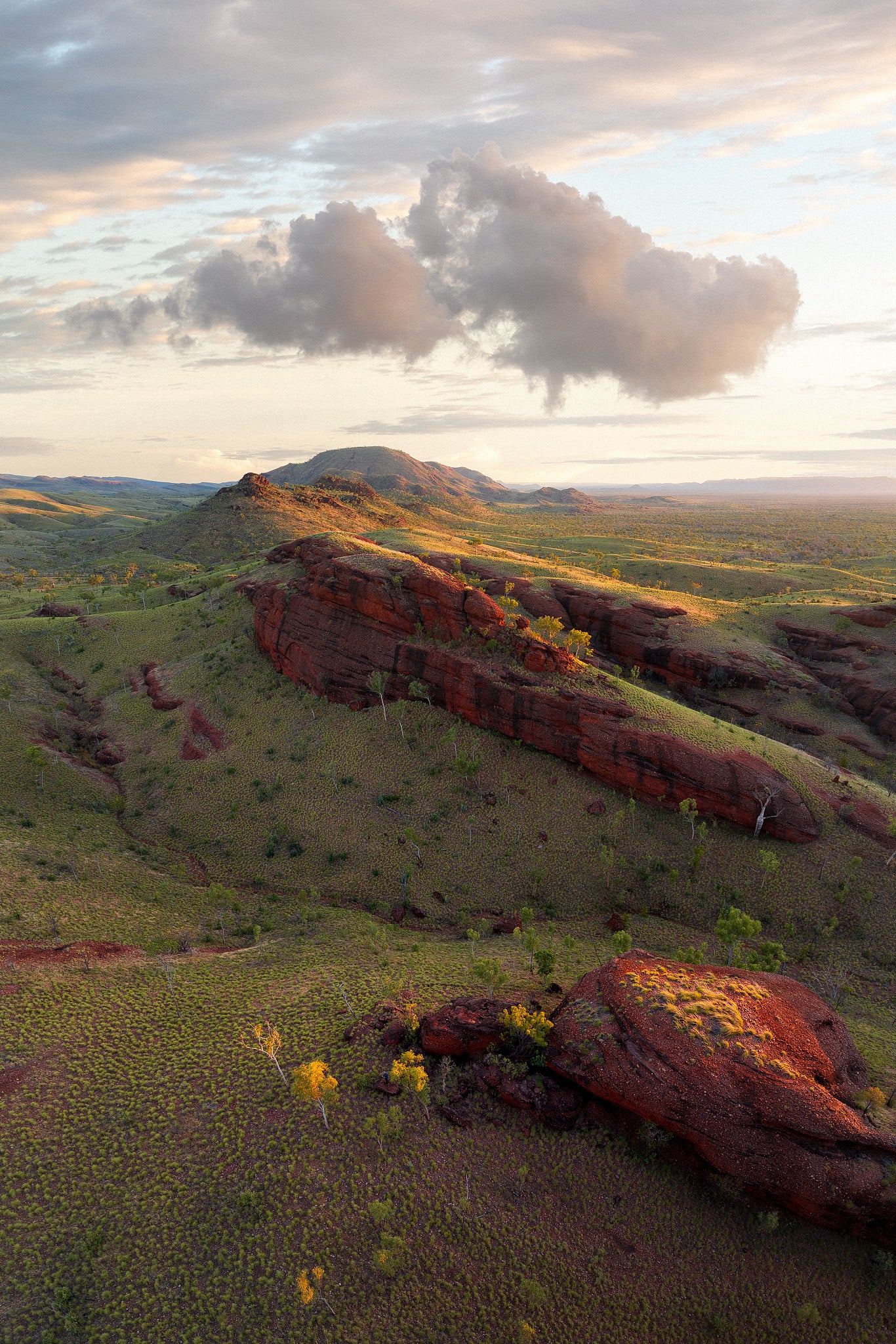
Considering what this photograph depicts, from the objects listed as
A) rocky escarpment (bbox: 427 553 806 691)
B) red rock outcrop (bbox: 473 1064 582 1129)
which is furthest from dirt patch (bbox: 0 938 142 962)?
rocky escarpment (bbox: 427 553 806 691)

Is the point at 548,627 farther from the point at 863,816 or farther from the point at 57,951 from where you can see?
the point at 57,951

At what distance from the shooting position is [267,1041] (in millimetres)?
27000

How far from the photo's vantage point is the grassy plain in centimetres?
2075

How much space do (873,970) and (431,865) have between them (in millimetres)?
32848

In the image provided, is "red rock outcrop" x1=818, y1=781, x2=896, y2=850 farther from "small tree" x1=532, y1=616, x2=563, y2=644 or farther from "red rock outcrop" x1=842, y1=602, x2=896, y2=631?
"red rock outcrop" x1=842, y1=602, x2=896, y2=631

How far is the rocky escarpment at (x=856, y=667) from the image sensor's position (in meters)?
73.7

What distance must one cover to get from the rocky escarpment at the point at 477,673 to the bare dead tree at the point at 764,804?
129 millimetres

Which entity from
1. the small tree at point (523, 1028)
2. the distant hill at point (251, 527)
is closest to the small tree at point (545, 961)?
the small tree at point (523, 1028)

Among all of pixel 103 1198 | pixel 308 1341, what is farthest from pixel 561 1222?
pixel 103 1198

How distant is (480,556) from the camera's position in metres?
108

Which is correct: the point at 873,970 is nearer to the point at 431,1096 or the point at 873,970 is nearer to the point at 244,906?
the point at 431,1096

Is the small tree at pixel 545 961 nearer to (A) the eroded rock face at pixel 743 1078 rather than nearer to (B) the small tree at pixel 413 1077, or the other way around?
(A) the eroded rock face at pixel 743 1078

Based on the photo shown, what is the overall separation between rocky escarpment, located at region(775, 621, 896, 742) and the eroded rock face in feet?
191

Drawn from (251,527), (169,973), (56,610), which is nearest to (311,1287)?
(169,973)
